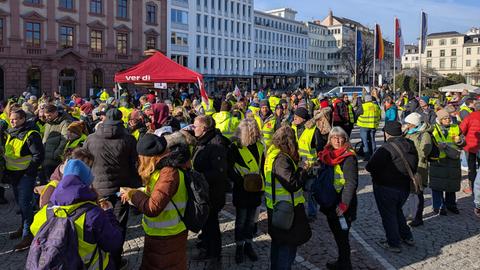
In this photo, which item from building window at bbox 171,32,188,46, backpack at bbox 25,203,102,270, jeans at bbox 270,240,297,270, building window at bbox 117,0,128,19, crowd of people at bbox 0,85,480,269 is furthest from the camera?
building window at bbox 171,32,188,46

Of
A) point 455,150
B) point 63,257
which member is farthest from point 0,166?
point 455,150

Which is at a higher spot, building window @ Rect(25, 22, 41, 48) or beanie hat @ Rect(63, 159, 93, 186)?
building window @ Rect(25, 22, 41, 48)

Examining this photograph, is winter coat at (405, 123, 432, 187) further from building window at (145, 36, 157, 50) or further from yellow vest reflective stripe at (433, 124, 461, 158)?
building window at (145, 36, 157, 50)

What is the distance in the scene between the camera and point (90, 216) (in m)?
3.02

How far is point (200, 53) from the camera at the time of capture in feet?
197

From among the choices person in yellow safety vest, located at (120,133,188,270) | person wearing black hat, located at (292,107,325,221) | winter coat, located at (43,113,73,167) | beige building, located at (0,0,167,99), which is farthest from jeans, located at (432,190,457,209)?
beige building, located at (0,0,167,99)

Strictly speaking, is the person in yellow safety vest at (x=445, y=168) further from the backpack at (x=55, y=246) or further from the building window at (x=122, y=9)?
the building window at (x=122, y=9)

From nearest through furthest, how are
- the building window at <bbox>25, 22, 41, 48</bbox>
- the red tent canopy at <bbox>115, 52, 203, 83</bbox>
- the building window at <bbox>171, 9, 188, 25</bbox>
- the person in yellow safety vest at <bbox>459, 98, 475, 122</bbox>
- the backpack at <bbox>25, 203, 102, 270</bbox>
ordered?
the backpack at <bbox>25, 203, 102, 270</bbox>, the person in yellow safety vest at <bbox>459, 98, 475, 122</bbox>, the red tent canopy at <bbox>115, 52, 203, 83</bbox>, the building window at <bbox>25, 22, 41, 48</bbox>, the building window at <bbox>171, 9, 188, 25</bbox>

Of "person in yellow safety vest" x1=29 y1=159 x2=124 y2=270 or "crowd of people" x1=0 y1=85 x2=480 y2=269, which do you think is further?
"crowd of people" x1=0 y1=85 x2=480 y2=269

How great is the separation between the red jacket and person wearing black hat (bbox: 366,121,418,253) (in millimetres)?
3582

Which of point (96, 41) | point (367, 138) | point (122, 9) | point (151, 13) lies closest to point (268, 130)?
point (367, 138)

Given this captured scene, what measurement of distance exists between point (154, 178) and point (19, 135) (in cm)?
309

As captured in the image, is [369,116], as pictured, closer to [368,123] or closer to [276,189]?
[368,123]

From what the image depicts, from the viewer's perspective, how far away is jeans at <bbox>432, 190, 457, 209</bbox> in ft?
24.7
